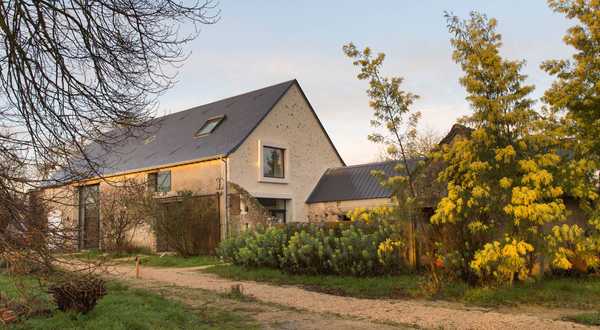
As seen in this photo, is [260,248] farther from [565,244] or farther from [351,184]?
[351,184]

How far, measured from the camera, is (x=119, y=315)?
7.18 m

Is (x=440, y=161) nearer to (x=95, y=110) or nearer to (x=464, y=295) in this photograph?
(x=464, y=295)

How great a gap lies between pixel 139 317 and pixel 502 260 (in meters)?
6.27

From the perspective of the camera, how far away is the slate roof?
19.9 meters

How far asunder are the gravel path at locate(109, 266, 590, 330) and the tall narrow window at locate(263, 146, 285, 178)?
356 inches

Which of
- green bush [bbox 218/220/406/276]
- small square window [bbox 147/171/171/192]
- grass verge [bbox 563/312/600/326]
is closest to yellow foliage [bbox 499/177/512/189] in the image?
grass verge [bbox 563/312/600/326]

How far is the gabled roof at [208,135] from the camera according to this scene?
20.5 metres

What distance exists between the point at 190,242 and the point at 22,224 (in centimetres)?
1418

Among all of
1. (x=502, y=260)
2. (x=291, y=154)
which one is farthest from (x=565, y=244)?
(x=291, y=154)

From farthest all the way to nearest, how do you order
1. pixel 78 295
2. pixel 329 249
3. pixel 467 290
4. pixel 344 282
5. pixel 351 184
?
1. pixel 351 184
2. pixel 329 249
3. pixel 344 282
4. pixel 467 290
5. pixel 78 295

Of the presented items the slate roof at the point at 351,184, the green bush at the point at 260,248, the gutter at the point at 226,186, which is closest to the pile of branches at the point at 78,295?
the green bush at the point at 260,248

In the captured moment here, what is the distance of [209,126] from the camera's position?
23359mm

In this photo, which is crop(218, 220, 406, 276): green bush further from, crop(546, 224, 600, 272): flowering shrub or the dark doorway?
the dark doorway

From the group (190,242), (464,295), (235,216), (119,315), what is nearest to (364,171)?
(235,216)
